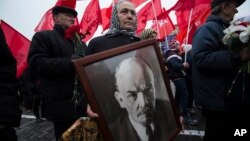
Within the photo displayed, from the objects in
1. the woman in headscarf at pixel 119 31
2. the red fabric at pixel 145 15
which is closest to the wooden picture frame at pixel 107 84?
the woman in headscarf at pixel 119 31

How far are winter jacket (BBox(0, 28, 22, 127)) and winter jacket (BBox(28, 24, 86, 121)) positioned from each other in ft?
2.72

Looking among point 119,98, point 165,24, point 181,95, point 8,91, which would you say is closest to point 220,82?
point 119,98

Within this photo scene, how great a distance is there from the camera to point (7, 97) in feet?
6.29

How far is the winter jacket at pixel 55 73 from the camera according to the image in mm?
2854

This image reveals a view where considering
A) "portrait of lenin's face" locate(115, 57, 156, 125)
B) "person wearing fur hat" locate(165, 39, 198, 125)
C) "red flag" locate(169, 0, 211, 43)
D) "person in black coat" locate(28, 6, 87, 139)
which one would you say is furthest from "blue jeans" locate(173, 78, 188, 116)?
"portrait of lenin's face" locate(115, 57, 156, 125)

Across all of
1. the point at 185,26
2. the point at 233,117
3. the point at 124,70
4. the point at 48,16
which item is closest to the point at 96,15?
the point at 48,16

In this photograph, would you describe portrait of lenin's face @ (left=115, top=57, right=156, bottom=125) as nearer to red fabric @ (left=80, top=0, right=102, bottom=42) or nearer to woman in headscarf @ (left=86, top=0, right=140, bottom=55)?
woman in headscarf @ (left=86, top=0, right=140, bottom=55)

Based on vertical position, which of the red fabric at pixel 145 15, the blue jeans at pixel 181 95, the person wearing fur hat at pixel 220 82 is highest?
the red fabric at pixel 145 15

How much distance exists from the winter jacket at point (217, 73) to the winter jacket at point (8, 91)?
1.52 metres

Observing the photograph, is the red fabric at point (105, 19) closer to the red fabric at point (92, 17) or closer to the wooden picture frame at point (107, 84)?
the red fabric at point (92, 17)

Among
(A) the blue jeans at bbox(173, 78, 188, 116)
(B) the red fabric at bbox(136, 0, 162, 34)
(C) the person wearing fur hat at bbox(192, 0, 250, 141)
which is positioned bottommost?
(A) the blue jeans at bbox(173, 78, 188, 116)

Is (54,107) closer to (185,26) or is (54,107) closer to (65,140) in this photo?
(65,140)

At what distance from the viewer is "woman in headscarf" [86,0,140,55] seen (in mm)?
2430

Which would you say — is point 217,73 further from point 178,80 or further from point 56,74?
point 178,80
